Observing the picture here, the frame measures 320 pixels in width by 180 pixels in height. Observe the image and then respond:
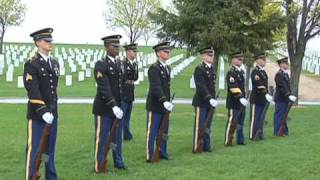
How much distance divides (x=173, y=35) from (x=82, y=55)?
27.9m

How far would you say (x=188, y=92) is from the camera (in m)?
27.6

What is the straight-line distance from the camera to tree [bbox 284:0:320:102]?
2219cm

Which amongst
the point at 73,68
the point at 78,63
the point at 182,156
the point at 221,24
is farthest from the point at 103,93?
the point at 78,63

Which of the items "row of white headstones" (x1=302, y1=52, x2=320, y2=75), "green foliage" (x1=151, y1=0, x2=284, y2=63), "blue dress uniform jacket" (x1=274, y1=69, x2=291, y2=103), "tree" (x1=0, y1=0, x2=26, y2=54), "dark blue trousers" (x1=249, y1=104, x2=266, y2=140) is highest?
"tree" (x1=0, y1=0, x2=26, y2=54)

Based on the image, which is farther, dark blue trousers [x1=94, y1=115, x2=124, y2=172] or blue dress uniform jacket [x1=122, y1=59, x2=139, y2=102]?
blue dress uniform jacket [x1=122, y1=59, x2=139, y2=102]

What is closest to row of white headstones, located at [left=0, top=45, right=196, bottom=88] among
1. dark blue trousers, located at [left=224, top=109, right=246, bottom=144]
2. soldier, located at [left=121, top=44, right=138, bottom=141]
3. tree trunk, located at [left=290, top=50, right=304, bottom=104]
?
tree trunk, located at [left=290, top=50, right=304, bottom=104]

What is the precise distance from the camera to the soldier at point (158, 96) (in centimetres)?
1037

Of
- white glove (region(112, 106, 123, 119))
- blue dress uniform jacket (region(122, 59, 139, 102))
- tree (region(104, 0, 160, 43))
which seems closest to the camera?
white glove (region(112, 106, 123, 119))

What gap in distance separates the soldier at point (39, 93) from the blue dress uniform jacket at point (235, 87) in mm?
4894

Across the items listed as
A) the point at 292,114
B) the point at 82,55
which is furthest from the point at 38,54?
the point at 82,55

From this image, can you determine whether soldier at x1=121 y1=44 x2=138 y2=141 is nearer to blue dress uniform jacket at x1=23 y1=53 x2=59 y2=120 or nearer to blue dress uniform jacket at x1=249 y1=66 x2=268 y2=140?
blue dress uniform jacket at x1=249 y1=66 x2=268 y2=140

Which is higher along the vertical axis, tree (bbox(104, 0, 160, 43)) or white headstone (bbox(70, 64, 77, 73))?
tree (bbox(104, 0, 160, 43))

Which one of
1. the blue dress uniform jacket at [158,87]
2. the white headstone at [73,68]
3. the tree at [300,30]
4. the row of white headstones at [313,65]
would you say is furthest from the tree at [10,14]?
the blue dress uniform jacket at [158,87]

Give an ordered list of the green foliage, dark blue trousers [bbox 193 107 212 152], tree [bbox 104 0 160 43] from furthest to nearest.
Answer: tree [bbox 104 0 160 43] → the green foliage → dark blue trousers [bbox 193 107 212 152]
